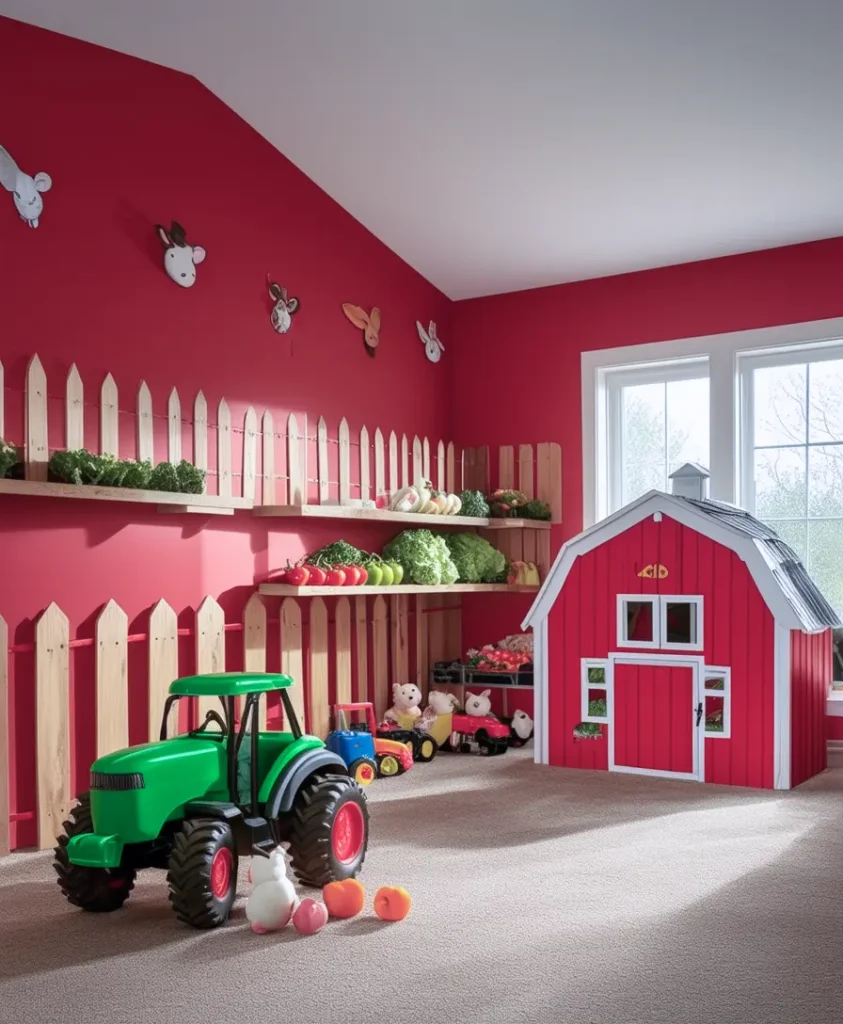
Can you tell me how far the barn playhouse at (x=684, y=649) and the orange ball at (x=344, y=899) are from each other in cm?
274

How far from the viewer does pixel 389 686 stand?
707 centimetres

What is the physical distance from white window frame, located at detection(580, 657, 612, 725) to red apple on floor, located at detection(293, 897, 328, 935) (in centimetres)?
294

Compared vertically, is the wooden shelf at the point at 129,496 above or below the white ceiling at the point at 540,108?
below

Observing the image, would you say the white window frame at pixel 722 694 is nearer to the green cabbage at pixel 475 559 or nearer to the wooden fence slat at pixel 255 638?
the green cabbage at pixel 475 559

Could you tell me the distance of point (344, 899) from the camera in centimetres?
355

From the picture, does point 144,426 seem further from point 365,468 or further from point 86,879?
point 86,879

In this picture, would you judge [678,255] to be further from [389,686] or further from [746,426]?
[389,686]

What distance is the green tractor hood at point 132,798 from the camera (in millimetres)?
3449

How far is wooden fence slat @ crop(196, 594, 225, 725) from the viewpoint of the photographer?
550 cm

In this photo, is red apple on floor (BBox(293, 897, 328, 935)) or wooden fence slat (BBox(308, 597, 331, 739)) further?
wooden fence slat (BBox(308, 597, 331, 739))

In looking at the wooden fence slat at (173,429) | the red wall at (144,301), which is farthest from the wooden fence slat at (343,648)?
the wooden fence slat at (173,429)

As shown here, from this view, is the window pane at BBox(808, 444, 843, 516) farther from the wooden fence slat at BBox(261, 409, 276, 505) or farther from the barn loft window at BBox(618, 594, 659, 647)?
the wooden fence slat at BBox(261, 409, 276, 505)

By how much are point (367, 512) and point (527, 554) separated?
1.78 meters

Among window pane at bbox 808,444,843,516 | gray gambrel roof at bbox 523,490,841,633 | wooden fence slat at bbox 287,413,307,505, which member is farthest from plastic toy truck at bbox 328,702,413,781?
window pane at bbox 808,444,843,516
